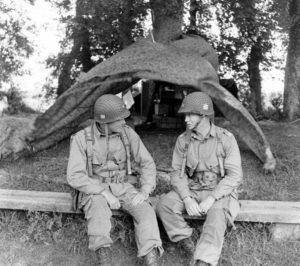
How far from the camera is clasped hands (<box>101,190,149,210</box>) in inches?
154

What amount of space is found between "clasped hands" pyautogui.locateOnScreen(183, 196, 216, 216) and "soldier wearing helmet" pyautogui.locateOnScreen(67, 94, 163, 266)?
33 centimetres

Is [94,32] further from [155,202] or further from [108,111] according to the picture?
[155,202]

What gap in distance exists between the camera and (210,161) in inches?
163

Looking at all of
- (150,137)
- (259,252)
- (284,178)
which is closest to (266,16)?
(150,137)

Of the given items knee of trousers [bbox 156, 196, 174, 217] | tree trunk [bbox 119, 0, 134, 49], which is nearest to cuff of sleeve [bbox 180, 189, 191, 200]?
knee of trousers [bbox 156, 196, 174, 217]

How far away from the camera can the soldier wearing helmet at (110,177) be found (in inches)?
146

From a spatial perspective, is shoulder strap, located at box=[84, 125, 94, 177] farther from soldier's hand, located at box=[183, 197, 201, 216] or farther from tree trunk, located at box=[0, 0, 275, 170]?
Answer: tree trunk, located at box=[0, 0, 275, 170]

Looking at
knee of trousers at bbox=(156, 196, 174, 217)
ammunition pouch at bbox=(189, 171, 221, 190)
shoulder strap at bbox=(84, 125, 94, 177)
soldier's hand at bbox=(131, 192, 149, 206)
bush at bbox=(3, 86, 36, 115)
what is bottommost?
knee of trousers at bbox=(156, 196, 174, 217)

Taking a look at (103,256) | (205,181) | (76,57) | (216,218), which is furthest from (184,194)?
(76,57)

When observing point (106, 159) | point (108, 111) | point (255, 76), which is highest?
point (255, 76)

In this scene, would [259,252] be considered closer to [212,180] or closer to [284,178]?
[212,180]

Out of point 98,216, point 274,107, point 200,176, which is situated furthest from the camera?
point 274,107

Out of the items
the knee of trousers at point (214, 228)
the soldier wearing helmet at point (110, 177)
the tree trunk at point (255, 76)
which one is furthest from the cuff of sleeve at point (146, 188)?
the tree trunk at point (255, 76)

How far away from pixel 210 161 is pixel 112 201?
100 cm
